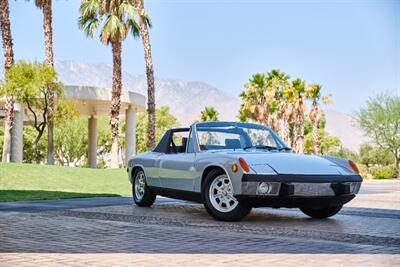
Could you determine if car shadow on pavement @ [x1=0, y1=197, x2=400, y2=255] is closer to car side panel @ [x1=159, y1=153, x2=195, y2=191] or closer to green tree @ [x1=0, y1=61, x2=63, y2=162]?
car side panel @ [x1=159, y1=153, x2=195, y2=191]

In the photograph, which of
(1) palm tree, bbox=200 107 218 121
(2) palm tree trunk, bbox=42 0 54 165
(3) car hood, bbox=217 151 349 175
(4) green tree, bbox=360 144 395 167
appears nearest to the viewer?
(3) car hood, bbox=217 151 349 175

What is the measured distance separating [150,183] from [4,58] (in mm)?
22537

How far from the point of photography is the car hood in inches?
354

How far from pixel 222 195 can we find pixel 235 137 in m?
1.34

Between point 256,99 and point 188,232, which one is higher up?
point 256,99

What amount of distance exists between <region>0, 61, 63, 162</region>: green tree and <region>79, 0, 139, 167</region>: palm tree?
3.29 meters

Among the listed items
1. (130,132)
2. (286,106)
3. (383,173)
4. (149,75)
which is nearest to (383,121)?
(383,173)

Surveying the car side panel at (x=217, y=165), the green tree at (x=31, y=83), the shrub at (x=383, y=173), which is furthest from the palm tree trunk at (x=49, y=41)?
the shrub at (x=383, y=173)

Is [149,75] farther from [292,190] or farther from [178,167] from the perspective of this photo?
[292,190]

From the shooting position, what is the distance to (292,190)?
8.87 meters

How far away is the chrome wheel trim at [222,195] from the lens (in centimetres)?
934

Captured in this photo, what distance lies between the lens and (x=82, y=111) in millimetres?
47344

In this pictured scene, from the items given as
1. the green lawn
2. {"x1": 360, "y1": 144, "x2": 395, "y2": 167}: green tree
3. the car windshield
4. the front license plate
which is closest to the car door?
the car windshield

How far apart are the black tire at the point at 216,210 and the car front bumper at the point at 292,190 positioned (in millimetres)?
221
